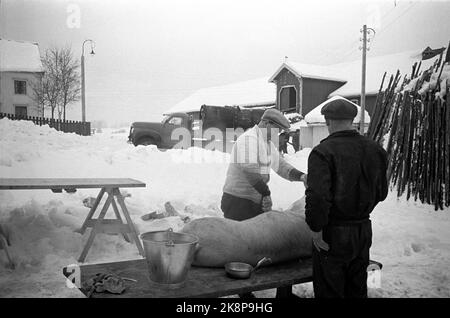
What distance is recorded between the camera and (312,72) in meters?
5.38

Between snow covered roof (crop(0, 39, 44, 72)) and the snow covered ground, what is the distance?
123cm

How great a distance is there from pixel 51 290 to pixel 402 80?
5.38m

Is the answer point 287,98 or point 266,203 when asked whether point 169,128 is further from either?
point 266,203

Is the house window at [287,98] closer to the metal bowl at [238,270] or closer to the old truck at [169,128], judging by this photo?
the old truck at [169,128]

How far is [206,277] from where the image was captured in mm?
1991

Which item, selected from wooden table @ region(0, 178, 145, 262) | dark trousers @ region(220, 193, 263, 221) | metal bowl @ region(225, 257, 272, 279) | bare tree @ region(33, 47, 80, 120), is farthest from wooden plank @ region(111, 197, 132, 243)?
metal bowl @ region(225, 257, 272, 279)

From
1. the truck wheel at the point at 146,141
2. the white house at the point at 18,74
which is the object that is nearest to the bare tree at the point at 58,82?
the white house at the point at 18,74

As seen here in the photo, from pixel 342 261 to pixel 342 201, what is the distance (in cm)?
33

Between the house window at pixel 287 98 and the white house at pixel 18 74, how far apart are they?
317cm

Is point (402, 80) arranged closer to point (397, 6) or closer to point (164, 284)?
point (397, 6)

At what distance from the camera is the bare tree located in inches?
159

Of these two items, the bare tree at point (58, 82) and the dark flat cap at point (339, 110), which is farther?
the bare tree at point (58, 82)

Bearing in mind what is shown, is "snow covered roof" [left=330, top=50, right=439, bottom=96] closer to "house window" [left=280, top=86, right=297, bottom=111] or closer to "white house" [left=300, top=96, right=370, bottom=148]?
"white house" [left=300, top=96, right=370, bottom=148]

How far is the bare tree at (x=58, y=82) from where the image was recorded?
13.2ft
